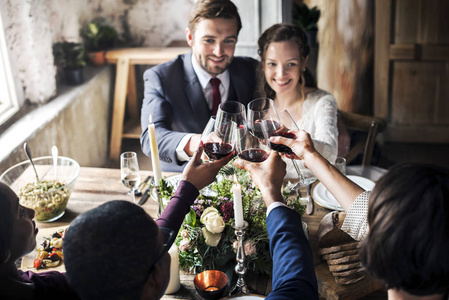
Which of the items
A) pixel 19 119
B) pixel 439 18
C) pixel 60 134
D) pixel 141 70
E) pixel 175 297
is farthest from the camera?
pixel 141 70

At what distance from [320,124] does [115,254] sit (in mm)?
1605

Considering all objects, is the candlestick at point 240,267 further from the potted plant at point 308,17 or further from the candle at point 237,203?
the potted plant at point 308,17

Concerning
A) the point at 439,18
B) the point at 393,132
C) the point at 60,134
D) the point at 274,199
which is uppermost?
the point at 439,18

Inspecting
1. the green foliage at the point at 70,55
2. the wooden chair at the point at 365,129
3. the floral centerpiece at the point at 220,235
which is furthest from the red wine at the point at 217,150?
the green foliage at the point at 70,55

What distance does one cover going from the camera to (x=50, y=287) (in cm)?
121

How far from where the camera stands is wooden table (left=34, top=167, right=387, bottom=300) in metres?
1.46

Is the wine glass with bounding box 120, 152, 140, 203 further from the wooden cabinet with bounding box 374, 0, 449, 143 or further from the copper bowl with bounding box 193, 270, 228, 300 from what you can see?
the wooden cabinet with bounding box 374, 0, 449, 143

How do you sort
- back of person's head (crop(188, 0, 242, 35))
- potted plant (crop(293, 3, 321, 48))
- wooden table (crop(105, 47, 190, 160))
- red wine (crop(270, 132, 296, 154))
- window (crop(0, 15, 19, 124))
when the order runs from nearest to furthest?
red wine (crop(270, 132, 296, 154)) < back of person's head (crop(188, 0, 242, 35)) < window (crop(0, 15, 19, 124)) < wooden table (crop(105, 47, 190, 160)) < potted plant (crop(293, 3, 321, 48))

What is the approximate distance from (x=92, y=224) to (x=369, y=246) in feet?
1.75

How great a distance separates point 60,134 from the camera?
3400 mm

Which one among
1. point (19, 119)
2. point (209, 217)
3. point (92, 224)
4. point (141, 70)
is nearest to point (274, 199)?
point (209, 217)

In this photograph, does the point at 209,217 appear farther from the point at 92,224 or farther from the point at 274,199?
the point at 92,224

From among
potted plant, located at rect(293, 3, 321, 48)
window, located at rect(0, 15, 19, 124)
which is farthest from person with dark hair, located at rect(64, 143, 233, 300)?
potted plant, located at rect(293, 3, 321, 48)

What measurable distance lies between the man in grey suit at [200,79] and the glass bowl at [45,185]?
1.30 feet
